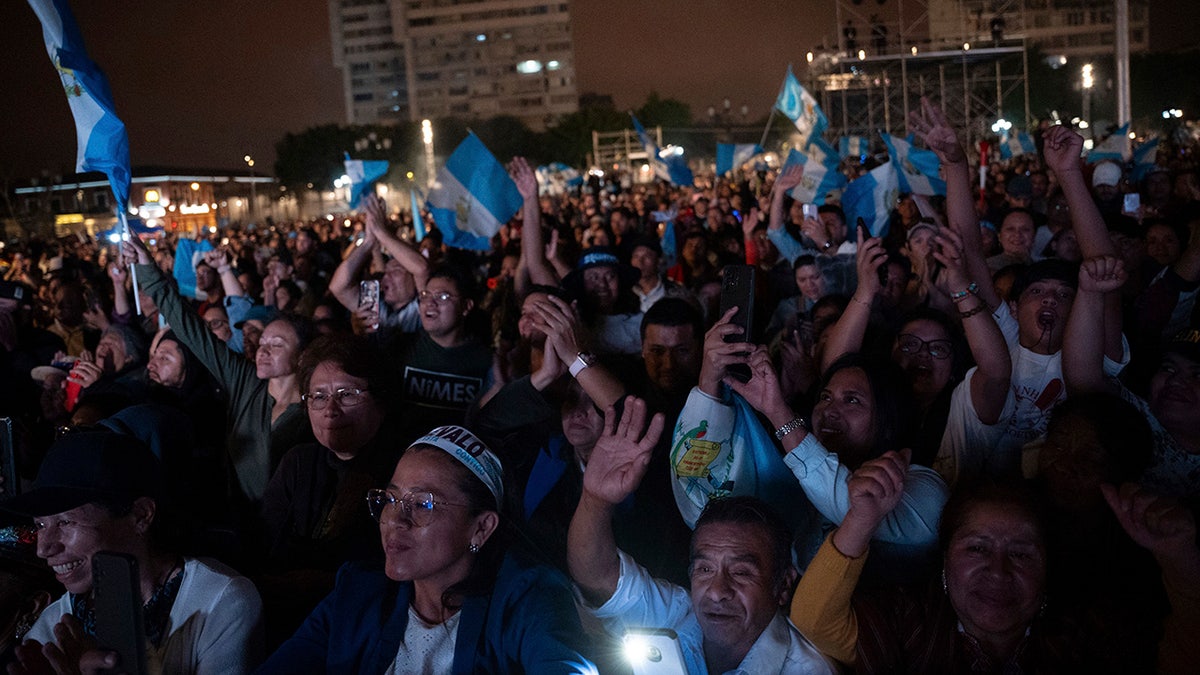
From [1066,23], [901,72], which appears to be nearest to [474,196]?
[901,72]

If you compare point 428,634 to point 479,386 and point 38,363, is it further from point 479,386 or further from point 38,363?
point 38,363

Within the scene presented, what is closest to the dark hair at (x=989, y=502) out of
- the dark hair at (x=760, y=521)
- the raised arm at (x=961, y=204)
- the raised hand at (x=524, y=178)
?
the dark hair at (x=760, y=521)

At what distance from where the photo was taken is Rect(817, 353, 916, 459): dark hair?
3393 mm

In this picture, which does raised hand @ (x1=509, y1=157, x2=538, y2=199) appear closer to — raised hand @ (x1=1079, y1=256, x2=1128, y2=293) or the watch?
the watch

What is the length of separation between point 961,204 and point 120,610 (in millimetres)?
3970

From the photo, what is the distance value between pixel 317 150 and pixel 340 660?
293 ft

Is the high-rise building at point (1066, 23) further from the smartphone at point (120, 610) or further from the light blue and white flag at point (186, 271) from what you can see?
the smartphone at point (120, 610)

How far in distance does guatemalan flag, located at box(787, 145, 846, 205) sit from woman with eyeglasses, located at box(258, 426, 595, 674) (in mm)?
7200

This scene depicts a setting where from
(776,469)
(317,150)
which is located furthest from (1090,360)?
(317,150)

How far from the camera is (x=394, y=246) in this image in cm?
666

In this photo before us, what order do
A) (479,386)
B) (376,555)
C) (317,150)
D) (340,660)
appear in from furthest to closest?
(317,150) → (479,386) → (376,555) → (340,660)

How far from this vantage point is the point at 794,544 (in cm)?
319

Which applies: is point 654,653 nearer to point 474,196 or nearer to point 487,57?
point 474,196

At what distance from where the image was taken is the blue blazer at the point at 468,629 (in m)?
2.45
